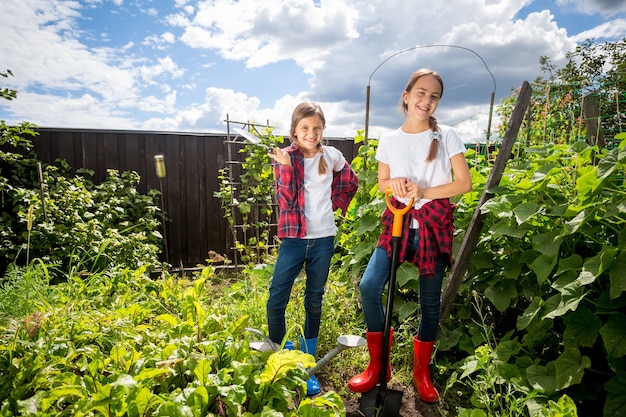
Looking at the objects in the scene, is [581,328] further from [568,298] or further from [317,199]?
[317,199]

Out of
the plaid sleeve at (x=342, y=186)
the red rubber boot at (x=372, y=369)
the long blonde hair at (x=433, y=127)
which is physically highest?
the long blonde hair at (x=433, y=127)

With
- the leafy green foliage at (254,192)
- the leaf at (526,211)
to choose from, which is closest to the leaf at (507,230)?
the leaf at (526,211)

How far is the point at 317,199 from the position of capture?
1.90 m

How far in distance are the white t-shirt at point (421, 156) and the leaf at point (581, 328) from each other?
76 cm

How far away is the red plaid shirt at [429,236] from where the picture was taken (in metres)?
1.74

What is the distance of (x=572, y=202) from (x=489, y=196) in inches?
16.9

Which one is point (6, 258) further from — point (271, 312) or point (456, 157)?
point (456, 157)

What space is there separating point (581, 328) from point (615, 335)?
0.41 feet

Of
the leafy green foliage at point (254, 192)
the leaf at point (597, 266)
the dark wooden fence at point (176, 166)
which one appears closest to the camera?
the leaf at point (597, 266)

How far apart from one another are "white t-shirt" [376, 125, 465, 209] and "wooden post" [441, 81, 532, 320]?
0.57 m

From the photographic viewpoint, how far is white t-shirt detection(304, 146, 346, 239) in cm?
188

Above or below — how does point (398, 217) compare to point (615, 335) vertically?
above

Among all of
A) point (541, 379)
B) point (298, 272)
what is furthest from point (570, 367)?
point (298, 272)

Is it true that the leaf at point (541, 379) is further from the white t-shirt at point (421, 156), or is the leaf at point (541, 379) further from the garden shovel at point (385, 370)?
the white t-shirt at point (421, 156)
